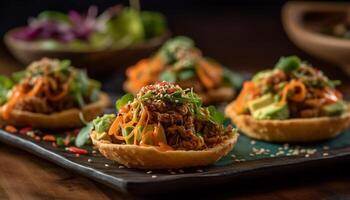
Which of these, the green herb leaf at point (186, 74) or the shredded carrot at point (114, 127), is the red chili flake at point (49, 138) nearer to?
the shredded carrot at point (114, 127)

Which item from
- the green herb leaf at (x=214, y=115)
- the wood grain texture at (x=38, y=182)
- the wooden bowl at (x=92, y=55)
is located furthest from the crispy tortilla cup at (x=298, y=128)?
the wooden bowl at (x=92, y=55)

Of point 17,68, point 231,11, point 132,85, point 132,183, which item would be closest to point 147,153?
point 132,183

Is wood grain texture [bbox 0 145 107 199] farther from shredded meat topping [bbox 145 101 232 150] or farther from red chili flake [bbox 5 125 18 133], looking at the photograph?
shredded meat topping [bbox 145 101 232 150]

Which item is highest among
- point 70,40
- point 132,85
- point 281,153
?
point 70,40

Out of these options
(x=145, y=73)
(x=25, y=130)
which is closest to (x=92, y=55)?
(x=145, y=73)

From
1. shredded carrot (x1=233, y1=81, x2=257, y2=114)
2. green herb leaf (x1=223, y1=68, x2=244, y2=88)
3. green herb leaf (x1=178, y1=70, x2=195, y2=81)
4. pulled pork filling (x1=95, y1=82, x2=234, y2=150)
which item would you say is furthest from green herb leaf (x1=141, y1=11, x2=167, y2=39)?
pulled pork filling (x1=95, y1=82, x2=234, y2=150)

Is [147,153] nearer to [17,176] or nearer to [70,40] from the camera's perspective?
[17,176]
